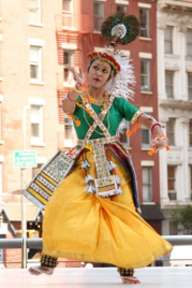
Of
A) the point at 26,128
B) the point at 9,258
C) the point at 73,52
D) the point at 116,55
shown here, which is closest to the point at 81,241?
the point at 116,55

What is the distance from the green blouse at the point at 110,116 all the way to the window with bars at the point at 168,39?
38.6 m

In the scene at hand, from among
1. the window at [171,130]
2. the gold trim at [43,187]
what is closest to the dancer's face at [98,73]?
the gold trim at [43,187]

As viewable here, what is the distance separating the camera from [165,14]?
146 ft

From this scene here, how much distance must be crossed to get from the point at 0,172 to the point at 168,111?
36.7 ft

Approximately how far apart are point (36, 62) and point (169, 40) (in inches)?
371

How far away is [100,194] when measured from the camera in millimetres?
6492

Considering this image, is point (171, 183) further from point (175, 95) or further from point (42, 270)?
point (42, 270)

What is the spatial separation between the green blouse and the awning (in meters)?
34.7

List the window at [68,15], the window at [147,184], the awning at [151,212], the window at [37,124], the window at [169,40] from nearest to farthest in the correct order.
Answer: the window at [37,124] < the window at [68,15] < the awning at [151,212] < the window at [147,184] < the window at [169,40]

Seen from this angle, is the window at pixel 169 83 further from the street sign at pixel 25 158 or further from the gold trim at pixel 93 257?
the gold trim at pixel 93 257

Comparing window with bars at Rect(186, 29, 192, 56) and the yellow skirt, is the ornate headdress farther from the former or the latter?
window with bars at Rect(186, 29, 192, 56)

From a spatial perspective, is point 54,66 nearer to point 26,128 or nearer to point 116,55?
point 26,128

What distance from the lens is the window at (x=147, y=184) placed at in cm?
4247

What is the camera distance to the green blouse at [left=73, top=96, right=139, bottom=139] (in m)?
6.59
